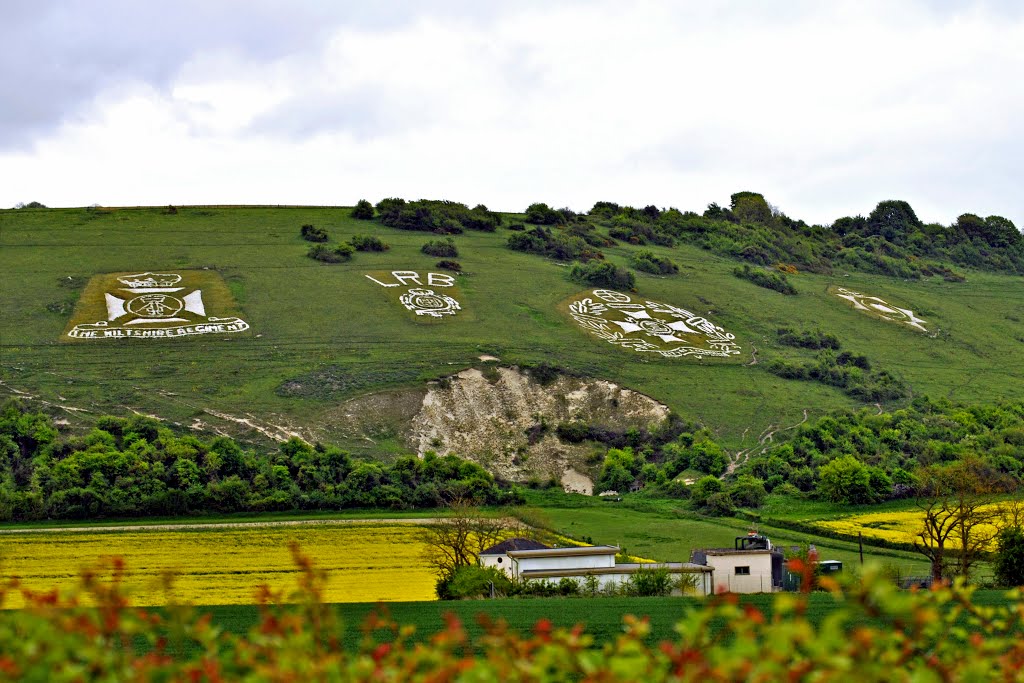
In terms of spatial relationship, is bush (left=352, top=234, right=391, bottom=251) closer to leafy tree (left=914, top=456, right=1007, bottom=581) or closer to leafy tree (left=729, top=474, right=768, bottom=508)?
leafy tree (left=729, top=474, right=768, bottom=508)

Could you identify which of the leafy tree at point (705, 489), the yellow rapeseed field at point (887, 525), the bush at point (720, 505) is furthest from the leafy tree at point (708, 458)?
the yellow rapeseed field at point (887, 525)

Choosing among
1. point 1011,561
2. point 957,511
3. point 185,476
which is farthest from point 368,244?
point 1011,561

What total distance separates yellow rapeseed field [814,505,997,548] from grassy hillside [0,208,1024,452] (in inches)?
782

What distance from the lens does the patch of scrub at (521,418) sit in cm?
8125

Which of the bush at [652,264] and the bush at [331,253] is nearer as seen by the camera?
the bush at [331,253]

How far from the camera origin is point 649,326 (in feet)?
342

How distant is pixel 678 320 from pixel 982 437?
1231 inches

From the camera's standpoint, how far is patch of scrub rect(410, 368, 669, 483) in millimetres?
81250

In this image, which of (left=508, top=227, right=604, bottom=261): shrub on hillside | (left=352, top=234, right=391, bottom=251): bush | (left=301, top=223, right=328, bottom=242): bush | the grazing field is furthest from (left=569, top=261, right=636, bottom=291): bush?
the grazing field

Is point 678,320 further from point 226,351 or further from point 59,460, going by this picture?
point 59,460

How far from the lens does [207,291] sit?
101 meters

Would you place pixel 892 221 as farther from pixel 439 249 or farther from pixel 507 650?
pixel 507 650

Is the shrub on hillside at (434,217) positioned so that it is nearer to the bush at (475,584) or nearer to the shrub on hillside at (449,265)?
the shrub on hillside at (449,265)

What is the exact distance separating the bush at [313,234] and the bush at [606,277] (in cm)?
2638
